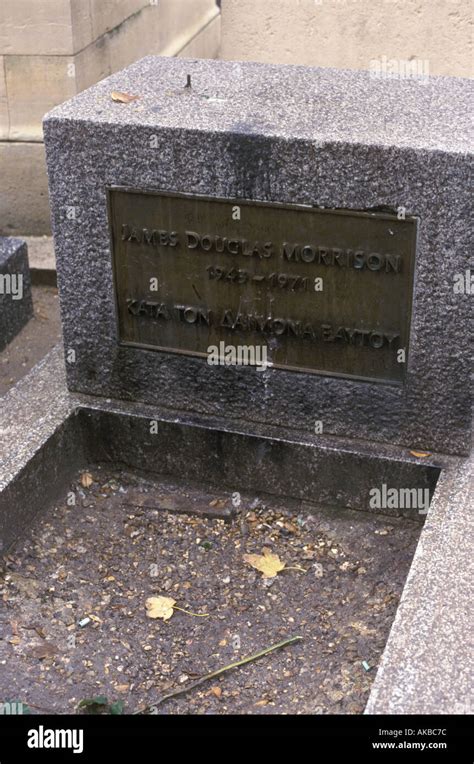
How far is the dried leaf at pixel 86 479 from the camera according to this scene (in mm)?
3863

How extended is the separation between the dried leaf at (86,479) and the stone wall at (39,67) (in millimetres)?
2250

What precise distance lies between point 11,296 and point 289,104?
78.9 inches

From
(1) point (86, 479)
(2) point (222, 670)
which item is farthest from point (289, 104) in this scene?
(2) point (222, 670)

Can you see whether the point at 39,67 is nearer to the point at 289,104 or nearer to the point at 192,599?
the point at 289,104

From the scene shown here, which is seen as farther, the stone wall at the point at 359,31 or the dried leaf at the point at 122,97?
the stone wall at the point at 359,31

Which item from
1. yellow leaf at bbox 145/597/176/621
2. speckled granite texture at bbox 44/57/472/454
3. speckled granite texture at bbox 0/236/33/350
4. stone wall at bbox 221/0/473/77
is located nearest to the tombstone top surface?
speckled granite texture at bbox 44/57/472/454

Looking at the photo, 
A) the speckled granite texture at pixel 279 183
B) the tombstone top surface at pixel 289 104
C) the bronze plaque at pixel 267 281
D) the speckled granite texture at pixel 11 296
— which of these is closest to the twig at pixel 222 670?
the speckled granite texture at pixel 279 183

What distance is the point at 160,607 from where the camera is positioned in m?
3.31

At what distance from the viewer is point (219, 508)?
3.74 meters

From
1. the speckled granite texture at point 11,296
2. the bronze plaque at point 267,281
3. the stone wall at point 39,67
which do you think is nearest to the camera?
the bronze plaque at point 267,281

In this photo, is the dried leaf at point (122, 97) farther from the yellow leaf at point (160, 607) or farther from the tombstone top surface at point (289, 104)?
the yellow leaf at point (160, 607)

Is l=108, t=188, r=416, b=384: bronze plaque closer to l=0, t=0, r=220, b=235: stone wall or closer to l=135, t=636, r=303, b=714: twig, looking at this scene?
l=135, t=636, r=303, b=714: twig
